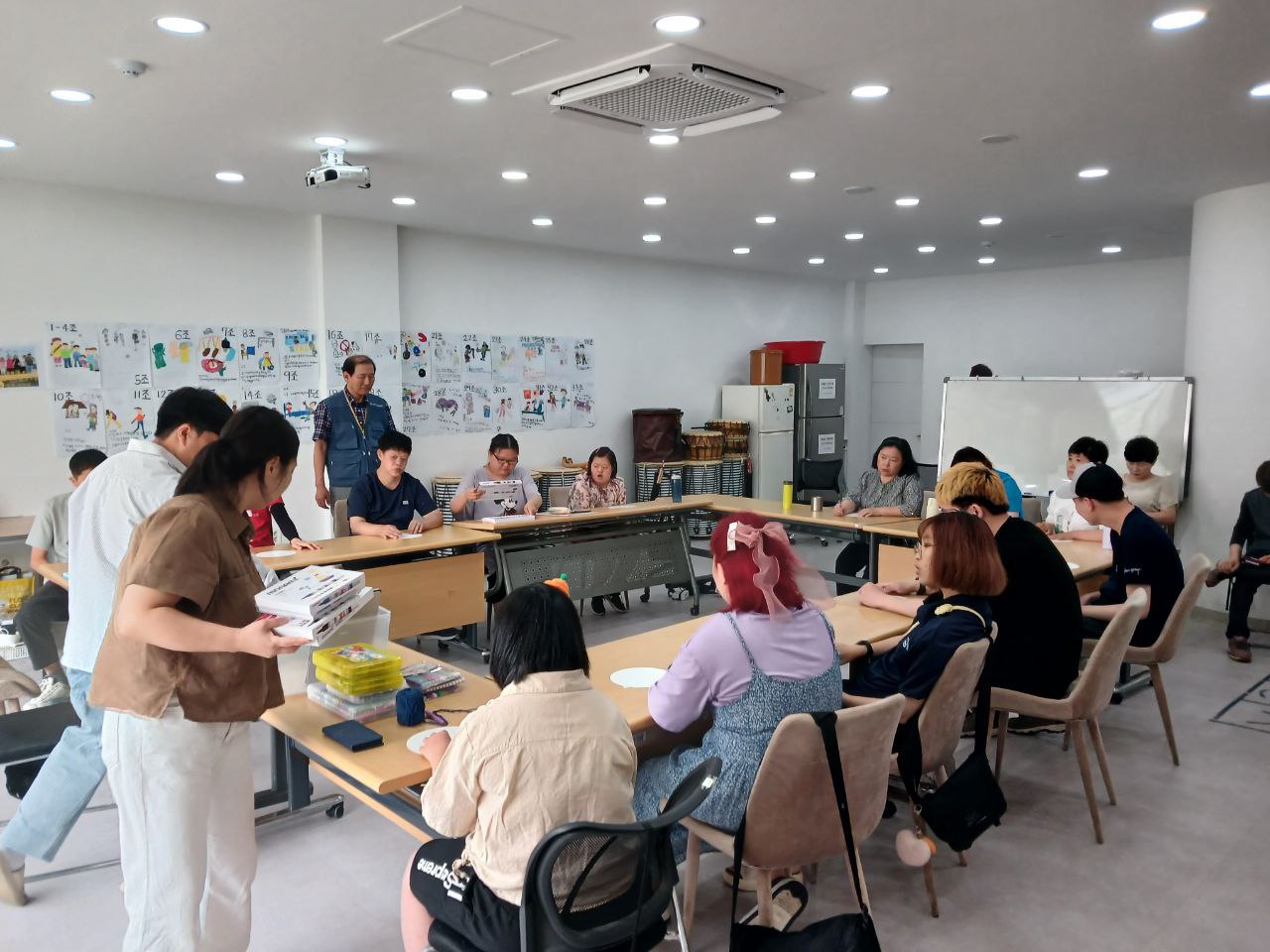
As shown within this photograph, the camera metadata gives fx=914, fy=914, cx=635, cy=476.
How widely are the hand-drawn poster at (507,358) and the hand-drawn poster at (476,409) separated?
0.19m

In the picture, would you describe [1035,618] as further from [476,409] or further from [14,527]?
[476,409]

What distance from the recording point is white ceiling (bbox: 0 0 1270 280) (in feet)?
10.1

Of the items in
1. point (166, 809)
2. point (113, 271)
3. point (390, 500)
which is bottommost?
point (166, 809)

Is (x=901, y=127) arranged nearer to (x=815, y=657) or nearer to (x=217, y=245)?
(x=815, y=657)

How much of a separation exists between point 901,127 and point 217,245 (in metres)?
4.75

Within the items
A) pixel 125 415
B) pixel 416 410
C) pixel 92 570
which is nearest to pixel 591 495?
pixel 416 410

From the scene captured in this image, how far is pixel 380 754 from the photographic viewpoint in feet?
7.30

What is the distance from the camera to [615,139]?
459cm

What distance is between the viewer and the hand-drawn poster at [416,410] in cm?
765

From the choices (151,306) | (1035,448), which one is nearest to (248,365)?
(151,306)

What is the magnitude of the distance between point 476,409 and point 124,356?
2.87 metres


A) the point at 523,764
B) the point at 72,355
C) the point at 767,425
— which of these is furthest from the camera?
the point at 767,425

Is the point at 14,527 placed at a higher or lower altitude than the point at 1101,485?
lower

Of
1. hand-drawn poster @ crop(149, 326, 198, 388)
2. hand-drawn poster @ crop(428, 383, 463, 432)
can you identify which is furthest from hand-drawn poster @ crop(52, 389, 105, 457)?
hand-drawn poster @ crop(428, 383, 463, 432)
